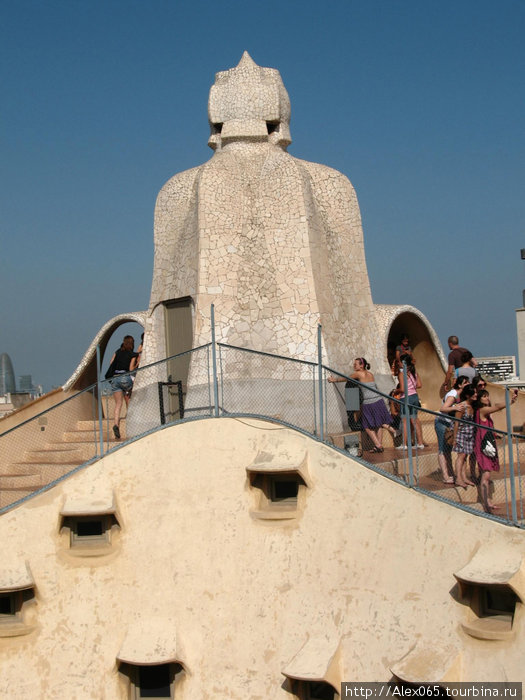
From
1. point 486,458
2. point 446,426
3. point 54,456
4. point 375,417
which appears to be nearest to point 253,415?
point 375,417

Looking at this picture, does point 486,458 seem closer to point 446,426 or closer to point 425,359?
point 446,426

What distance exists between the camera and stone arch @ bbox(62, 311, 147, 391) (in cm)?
1630

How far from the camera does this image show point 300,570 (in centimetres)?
1087

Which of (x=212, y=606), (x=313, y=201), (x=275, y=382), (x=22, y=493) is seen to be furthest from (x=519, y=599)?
(x=313, y=201)

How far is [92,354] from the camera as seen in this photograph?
16.4 metres

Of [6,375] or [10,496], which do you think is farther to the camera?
[6,375]

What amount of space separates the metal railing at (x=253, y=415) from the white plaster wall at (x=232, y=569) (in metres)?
0.26

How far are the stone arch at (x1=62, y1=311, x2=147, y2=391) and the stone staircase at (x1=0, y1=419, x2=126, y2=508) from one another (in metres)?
2.02

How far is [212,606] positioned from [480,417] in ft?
13.0

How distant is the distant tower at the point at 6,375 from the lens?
106ft

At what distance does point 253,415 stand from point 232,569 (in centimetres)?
187

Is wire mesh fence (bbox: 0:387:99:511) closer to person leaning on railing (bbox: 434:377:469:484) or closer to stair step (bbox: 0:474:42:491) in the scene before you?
stair step (bbox: 0:474:42:491)

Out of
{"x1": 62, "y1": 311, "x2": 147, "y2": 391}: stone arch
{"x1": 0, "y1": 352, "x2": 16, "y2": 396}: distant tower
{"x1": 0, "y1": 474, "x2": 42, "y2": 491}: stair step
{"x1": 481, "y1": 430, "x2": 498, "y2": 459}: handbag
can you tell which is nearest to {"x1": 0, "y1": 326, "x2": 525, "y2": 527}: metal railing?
{"x1": 0, "y1": 474, "x2": 42, "y2": 491}: stair step

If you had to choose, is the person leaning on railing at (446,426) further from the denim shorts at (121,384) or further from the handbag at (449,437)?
the denim shorts at (121,384)
